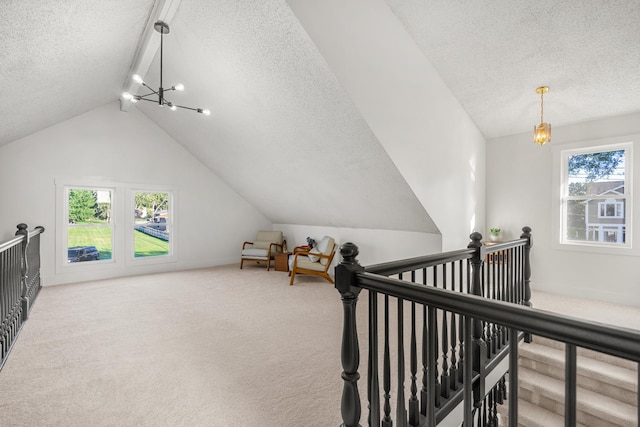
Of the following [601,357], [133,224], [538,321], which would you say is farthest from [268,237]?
[538,321]

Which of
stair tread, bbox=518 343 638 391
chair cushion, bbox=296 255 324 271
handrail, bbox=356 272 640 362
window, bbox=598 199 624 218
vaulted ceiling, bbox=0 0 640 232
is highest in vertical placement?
vaulted ceiling, bbox=0 0 640 232

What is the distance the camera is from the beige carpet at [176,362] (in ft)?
6.88

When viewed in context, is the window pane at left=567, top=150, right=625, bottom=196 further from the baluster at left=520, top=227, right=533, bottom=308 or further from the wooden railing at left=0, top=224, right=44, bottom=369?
the wooden railing at left=0, top=224, right=44, bottom=369

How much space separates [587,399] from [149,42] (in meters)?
5.68

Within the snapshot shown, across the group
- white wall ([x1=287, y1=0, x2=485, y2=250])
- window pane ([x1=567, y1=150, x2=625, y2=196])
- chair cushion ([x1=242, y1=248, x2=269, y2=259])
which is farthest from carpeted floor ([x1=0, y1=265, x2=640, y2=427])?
chair cushion ([x1=242, y1=248, x2=269, y2=259])

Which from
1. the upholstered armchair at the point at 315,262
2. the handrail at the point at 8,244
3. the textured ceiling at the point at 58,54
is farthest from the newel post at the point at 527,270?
the handrail at the point at 8,244

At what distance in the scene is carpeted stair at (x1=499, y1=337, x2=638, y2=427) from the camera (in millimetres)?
2639

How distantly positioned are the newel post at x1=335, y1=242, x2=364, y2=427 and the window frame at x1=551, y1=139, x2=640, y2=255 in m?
4.43

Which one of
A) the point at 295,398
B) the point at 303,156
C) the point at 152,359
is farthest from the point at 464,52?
the point at 152,359

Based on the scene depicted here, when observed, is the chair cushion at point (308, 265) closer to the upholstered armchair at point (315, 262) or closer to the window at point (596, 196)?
the upholstered armchair at point (315, 262)

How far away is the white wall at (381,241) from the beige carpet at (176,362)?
55.2 inches

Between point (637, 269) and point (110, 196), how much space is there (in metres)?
7.99

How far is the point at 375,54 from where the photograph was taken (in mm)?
3275

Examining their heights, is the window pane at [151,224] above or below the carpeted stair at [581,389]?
above
